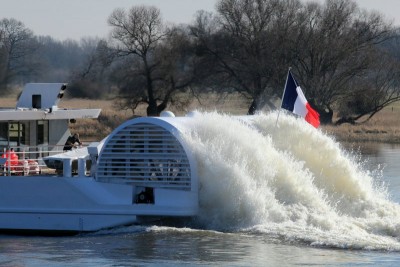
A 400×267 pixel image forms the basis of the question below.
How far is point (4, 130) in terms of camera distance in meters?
28.5

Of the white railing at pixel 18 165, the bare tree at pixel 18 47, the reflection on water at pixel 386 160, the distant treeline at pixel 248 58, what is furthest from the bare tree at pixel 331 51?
the white railing at pixel 18 165

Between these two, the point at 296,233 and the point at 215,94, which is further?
the point at 215,94

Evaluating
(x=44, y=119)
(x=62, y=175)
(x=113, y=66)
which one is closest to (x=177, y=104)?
(x=113, y=66)

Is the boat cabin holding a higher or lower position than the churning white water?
higher

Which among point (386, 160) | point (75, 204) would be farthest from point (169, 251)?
point (386, 160)

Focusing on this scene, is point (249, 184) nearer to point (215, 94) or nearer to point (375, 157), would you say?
point (375, 157)

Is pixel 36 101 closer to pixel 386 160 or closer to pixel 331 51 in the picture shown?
pixel 386 160

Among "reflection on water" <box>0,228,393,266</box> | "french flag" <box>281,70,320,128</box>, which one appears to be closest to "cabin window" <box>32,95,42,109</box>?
"reflection on water" <box>0,228,393,266</box>

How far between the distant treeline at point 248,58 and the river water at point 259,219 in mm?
32494

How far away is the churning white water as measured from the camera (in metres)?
23.8

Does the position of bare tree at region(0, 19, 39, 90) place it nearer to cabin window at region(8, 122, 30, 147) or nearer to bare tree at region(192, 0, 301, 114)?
bare tree at region(192, 0, 301, 114)

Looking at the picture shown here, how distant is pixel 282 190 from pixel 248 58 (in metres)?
40.5

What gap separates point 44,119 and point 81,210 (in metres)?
5.41

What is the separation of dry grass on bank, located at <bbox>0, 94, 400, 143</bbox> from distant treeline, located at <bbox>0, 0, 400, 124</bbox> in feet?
3.29
